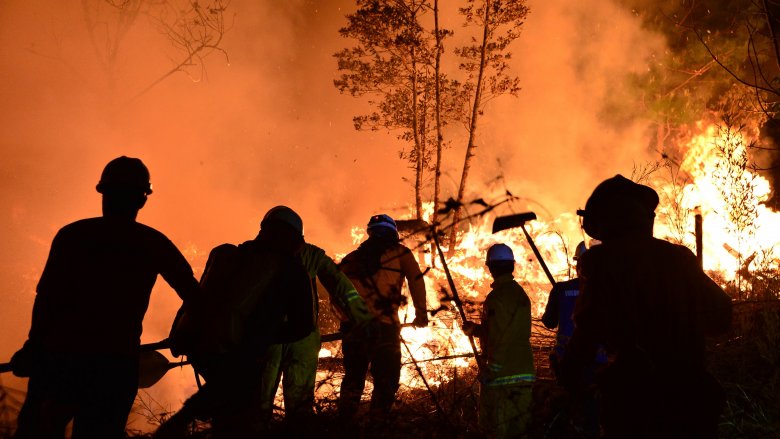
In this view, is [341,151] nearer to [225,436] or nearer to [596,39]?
[596,39]

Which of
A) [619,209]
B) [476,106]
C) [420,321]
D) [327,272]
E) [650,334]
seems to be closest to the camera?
[650,334]

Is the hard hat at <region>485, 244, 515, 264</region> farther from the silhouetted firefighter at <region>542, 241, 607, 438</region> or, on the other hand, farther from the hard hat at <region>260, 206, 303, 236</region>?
the hard hat at <region>260, 206, 303, 236</region>

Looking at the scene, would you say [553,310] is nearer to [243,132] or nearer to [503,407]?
[503,407]

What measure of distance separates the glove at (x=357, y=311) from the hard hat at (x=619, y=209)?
68.2 inches

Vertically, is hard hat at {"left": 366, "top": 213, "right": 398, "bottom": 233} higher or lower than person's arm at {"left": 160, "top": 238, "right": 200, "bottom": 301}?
higher

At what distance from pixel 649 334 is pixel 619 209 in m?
0.57

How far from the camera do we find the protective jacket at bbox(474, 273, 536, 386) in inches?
158

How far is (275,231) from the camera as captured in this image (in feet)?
11.3

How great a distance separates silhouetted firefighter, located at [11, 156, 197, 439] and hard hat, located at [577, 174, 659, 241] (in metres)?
2.18

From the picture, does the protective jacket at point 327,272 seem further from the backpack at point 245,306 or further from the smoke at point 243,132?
the smoke at point 243,132

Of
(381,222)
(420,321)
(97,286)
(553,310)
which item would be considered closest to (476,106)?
(381,222)

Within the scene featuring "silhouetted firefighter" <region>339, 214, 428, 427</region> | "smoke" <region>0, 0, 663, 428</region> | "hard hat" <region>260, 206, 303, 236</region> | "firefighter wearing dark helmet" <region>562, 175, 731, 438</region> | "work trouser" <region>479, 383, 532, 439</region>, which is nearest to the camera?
"firefighter wearing dark helmet" <region>562, 175, 731, 438</region>

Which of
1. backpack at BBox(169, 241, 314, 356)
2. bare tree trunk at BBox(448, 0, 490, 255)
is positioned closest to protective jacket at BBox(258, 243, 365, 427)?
backpack at BBox(169, 241, 314, 356)

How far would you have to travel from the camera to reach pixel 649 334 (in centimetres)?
222
